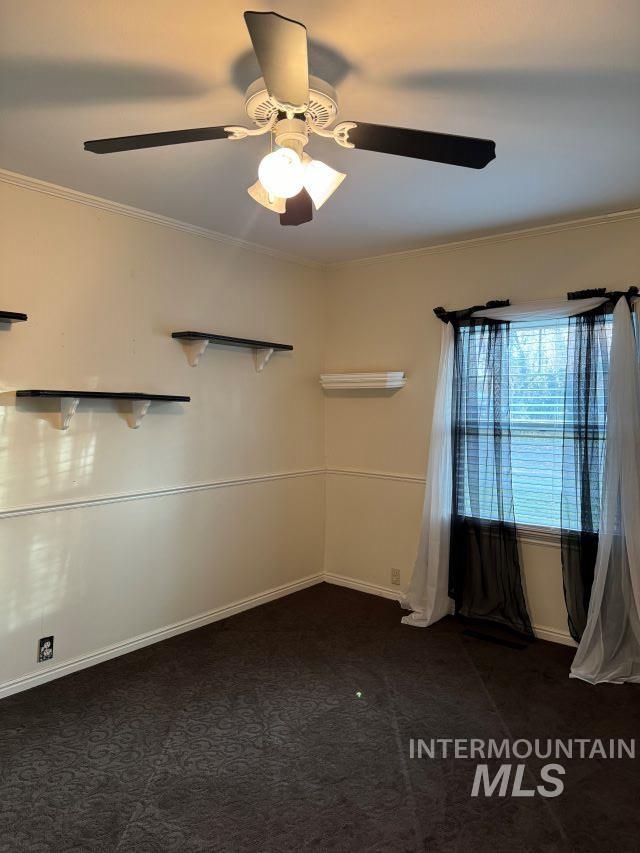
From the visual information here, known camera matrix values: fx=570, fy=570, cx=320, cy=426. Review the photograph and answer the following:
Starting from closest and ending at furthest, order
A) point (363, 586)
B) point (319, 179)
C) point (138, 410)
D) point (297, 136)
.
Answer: point (297, 136)
point (319, 179)
point (138, 410)
point (363, 586)

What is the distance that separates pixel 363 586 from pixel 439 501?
3.47 feet

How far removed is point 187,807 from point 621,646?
7.70 feet

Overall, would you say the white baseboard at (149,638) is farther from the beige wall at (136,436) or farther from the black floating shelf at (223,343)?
the black floating shelf at (223,343)

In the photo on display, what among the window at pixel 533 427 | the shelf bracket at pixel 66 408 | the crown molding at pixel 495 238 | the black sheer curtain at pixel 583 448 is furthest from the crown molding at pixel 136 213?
the black sheer curtain at pixel 583 448

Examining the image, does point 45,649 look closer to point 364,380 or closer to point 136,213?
point 136,213

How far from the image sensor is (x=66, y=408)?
2873 millimetres

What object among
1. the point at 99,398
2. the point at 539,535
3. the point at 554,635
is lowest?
the point at 554,635

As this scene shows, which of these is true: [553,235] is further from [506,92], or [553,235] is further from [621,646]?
[621,646]

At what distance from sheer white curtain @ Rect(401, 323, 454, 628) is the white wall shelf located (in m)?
0.35

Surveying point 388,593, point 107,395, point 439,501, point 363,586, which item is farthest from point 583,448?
point 107,395

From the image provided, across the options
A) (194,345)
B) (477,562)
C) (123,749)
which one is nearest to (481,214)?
(194,345)

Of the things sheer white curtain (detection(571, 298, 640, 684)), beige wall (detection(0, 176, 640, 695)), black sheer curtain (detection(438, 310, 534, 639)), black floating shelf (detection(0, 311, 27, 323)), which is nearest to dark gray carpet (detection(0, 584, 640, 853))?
sheer white curtain (detection(571, 298, 640, 684))

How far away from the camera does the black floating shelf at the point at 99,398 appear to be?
270 cm

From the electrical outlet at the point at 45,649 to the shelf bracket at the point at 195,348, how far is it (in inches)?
→ 67.8
